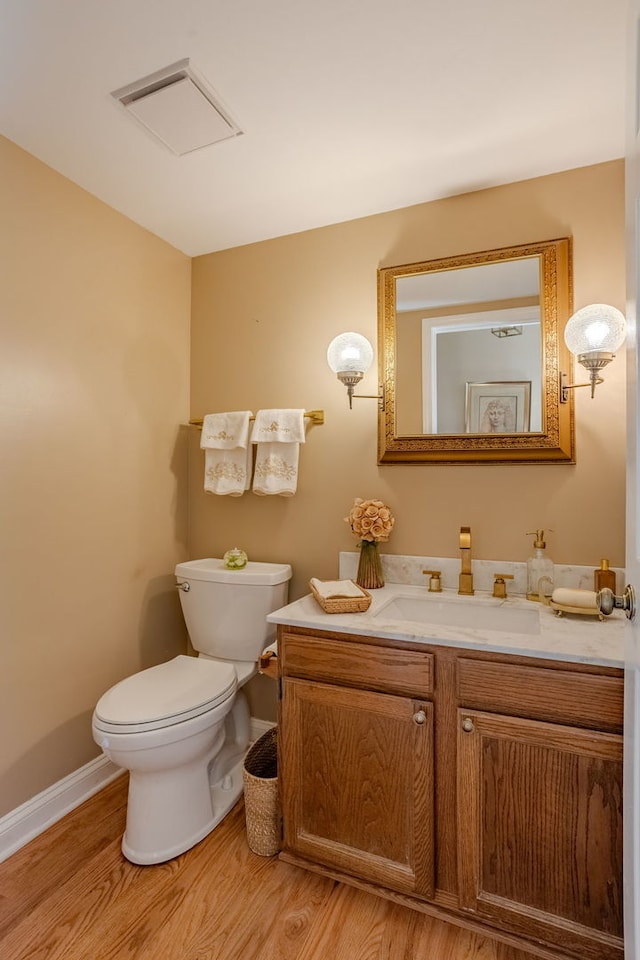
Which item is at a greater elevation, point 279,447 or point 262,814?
point 279,447

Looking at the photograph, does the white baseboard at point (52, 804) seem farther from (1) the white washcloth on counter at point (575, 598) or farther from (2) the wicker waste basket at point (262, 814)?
(1) the white washcloth on counter at point (575, 598)

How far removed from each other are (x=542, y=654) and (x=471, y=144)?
5.14 feet

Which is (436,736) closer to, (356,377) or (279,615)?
(279,615)

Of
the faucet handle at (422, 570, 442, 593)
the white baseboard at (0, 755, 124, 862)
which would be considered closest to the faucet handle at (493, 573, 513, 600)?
the faucet handle at (422, 570, 442, 593)

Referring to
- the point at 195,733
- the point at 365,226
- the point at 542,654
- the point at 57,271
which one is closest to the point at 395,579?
the point at 542,654

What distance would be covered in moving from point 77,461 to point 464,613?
1.51 meters

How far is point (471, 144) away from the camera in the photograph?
5.16ft

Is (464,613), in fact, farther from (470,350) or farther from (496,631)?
(470,350)

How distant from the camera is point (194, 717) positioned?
1534 mm

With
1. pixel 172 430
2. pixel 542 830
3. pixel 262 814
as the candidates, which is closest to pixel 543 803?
pixel 542 830

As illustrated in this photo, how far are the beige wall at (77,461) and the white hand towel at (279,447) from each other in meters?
0.52

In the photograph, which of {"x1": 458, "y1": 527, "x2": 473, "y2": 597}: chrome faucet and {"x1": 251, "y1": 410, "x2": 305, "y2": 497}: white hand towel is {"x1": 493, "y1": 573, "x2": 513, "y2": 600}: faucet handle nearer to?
{"x1": 458, "y1": 527, "x2": 473, "y2": 597}: chrome faucet

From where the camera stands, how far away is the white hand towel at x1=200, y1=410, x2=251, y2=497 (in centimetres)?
208

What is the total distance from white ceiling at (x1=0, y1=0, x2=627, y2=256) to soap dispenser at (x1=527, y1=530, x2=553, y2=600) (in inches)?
51.0
